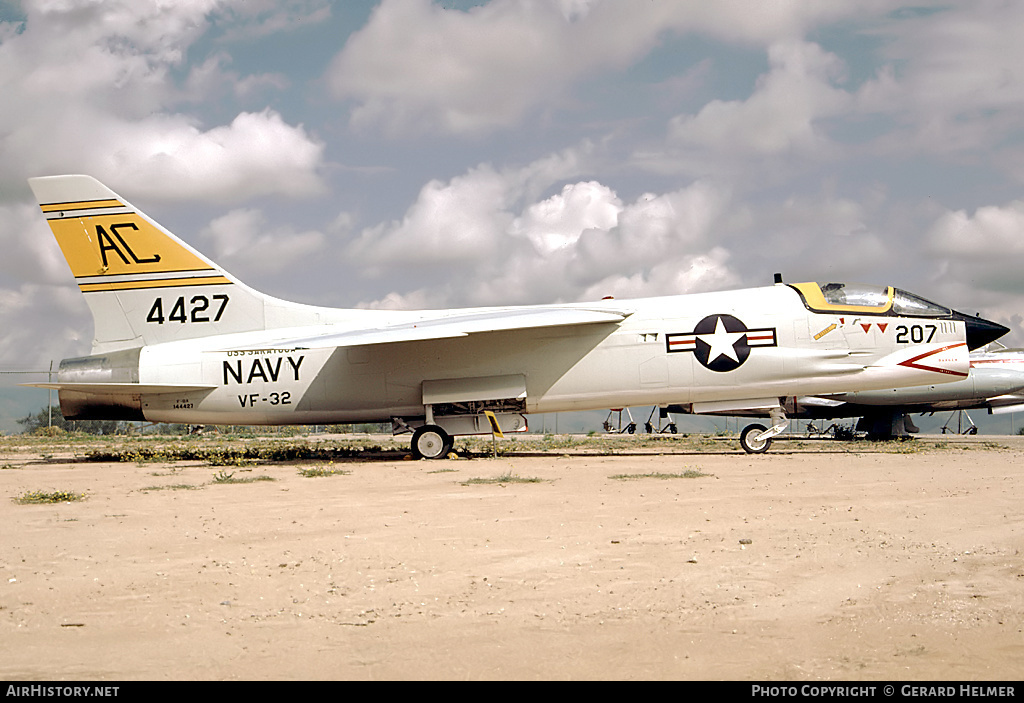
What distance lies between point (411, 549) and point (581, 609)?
6.08 feet

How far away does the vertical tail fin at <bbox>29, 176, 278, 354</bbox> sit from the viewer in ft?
51.0

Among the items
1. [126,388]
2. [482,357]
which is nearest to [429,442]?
[482,357]

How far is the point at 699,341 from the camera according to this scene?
15531 mm

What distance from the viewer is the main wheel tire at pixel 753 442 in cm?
1698

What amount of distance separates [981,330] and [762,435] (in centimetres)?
466

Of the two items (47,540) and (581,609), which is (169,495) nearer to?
(47,540)

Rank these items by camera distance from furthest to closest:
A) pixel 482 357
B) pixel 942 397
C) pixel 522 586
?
pixel 942 397 → pixel 482 357 → pixel 522 586

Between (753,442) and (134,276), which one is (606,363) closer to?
(753,442)

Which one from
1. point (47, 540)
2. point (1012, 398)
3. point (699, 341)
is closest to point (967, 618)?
point (47, 540)

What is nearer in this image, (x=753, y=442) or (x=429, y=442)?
(x=429, y=442)

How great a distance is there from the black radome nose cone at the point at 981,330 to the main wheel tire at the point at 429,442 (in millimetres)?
10475

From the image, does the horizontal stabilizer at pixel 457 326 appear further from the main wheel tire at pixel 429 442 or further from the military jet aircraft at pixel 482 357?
the main wheel tire at pixel 429 442

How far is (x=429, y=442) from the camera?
51.2 ft

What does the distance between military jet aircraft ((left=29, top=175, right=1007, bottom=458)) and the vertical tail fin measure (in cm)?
3
